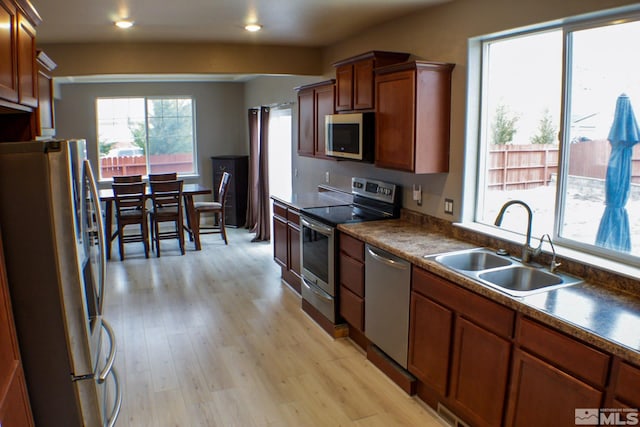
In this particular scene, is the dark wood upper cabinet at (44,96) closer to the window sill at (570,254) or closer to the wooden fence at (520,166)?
the window sill at (570,254)

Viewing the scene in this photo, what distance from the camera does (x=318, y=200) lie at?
4.95 metres

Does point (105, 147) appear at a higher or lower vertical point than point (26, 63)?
lower

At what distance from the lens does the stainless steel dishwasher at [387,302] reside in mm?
3053

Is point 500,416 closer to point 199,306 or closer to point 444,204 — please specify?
point 444,204

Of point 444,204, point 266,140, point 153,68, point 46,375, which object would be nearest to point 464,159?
point 444,204

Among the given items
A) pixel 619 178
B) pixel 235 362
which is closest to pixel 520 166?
pixel 619 178

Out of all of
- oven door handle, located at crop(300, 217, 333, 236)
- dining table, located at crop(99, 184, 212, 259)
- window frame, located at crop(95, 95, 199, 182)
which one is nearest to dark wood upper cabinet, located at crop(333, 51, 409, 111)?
oven door handle, located at crop(300, 217, 333, 236)

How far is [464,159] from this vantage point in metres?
3.33

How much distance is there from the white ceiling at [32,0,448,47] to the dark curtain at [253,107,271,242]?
252 centimetres

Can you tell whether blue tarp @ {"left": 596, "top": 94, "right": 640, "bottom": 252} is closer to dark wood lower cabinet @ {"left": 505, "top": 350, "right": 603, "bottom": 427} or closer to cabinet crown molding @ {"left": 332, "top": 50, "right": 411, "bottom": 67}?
dark wood lower cabinet @ {"left": 505, "top": 350, "right": 603, "bottom": 427}

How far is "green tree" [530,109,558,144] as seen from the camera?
9.35 ft

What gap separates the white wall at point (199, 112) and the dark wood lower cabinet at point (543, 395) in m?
7.08

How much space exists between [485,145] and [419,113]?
500 mm

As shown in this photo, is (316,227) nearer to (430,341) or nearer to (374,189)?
(374,189)
